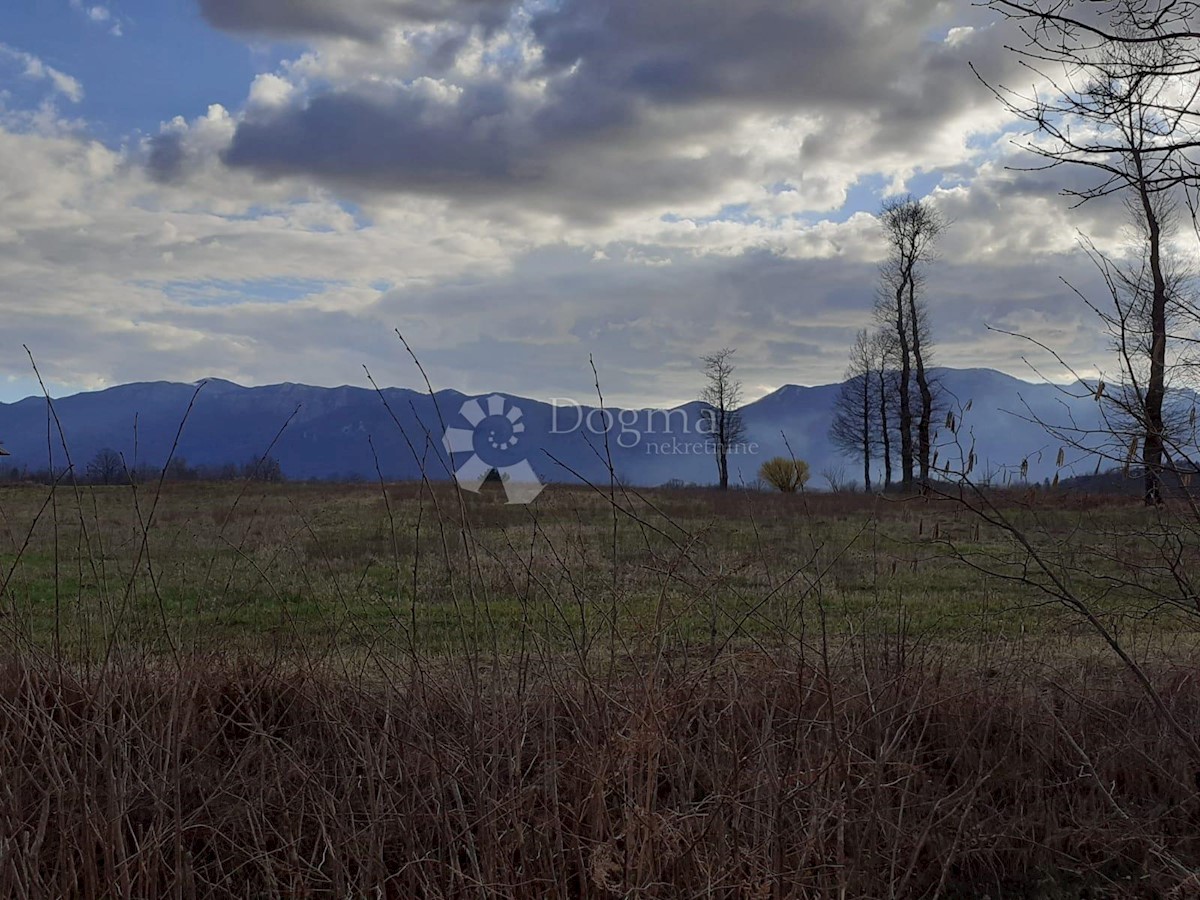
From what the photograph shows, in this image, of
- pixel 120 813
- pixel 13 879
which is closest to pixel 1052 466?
pixel 120 813

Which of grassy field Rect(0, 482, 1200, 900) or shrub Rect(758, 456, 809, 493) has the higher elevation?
shrub Rect(758, 456, 809, 493)

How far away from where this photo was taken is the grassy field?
10.7 feet

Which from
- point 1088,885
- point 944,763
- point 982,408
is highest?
point 982,408

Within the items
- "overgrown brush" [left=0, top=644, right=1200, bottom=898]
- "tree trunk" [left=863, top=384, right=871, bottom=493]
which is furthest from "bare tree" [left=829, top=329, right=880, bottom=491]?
"overgrown brush" [left=0, top=644, right=1200, bottom=898]

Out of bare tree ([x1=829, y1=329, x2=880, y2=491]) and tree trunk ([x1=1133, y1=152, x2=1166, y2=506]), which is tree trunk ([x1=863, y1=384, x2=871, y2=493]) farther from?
tree trunk ([x1=1133, y1=152, x2=1166, y2=506])

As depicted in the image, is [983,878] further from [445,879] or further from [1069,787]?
[445,879]

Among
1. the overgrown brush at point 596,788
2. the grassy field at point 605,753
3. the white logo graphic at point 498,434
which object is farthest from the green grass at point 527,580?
the white logo graphic at point 498,434

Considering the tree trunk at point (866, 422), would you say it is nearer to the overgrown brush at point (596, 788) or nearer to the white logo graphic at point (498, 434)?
the white logo graphic at point (498, 434)

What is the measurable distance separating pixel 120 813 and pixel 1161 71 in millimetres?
5410

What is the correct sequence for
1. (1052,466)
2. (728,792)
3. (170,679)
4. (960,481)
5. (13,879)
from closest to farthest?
1. (13,879)
2. (728,792)
3. (960,481)
4. (1052,466)
5. (170,679)

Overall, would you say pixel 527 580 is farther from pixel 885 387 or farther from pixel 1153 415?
Result: pixel 885 387

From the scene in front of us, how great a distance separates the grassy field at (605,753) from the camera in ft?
10.7

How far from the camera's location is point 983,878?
4480 mm

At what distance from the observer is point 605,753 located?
318 cm
